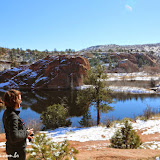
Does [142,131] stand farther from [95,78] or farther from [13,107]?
[13,107]

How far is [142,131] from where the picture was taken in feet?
35.1

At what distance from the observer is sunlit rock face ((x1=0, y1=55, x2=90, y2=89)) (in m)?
46.5

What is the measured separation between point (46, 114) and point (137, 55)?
101m

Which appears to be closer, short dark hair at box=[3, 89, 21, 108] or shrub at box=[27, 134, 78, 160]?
short dark hair at box=[3, 89, 21, 108]

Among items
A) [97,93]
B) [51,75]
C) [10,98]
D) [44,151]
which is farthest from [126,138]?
[51,75]

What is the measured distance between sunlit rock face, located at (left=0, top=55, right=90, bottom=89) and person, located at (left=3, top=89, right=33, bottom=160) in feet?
144

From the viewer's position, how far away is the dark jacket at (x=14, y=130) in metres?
2.28

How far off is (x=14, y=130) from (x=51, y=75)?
46.0 m

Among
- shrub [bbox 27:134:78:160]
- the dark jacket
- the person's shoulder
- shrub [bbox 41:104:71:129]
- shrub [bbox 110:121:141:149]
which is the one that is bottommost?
shrub [bbox 41:104:71:129]

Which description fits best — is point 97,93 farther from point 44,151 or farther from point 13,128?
point 13,128

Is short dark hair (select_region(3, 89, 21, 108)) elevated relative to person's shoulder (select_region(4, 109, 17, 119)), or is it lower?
elevated

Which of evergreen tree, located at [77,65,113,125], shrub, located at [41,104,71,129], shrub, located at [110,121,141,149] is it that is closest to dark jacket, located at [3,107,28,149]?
shrub, located at [110,121,141,149]

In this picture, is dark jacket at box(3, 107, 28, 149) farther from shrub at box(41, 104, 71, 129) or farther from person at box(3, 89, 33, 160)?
shrub at box(41, 104, 71, 129)

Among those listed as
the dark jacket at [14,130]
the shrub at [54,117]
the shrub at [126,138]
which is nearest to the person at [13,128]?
the dark jacket at [14,130]
